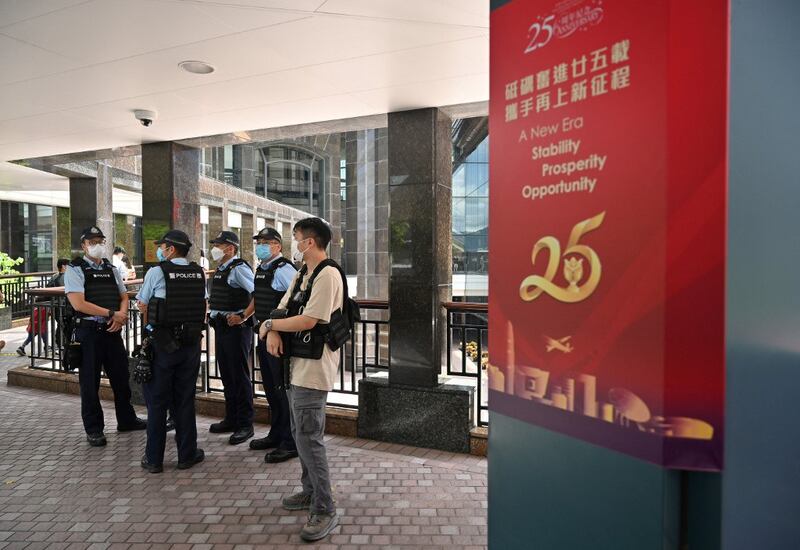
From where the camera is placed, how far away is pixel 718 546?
1651 mm

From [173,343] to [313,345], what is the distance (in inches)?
67.5

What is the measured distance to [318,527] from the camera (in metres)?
3.39

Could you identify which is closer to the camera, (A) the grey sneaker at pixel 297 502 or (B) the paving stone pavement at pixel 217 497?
(B) the paving stone pavement at pixel 217 497

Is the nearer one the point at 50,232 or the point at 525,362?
the point at 525,362

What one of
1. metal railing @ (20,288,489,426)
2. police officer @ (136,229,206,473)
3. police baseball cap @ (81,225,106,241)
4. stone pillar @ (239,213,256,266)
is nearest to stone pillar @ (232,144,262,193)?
stone pillar @ (239,213,256,266)

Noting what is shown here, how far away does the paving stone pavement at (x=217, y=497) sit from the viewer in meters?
3.42

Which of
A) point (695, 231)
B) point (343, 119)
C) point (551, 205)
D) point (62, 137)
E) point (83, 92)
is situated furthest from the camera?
point (62, 137)

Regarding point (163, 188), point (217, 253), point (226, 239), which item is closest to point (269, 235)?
point (226, 239)

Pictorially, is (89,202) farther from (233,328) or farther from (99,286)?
(233,328)

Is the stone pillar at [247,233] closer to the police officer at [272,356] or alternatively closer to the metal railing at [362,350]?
the metal railing at [362,350]

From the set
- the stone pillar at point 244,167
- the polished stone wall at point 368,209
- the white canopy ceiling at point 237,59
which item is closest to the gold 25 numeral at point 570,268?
the white canopy ceiling at point 237,59

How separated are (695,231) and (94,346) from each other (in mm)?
5457

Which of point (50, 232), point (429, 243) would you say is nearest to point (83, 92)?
point (429, 243)

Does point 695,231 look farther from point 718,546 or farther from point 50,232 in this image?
point 50,232
